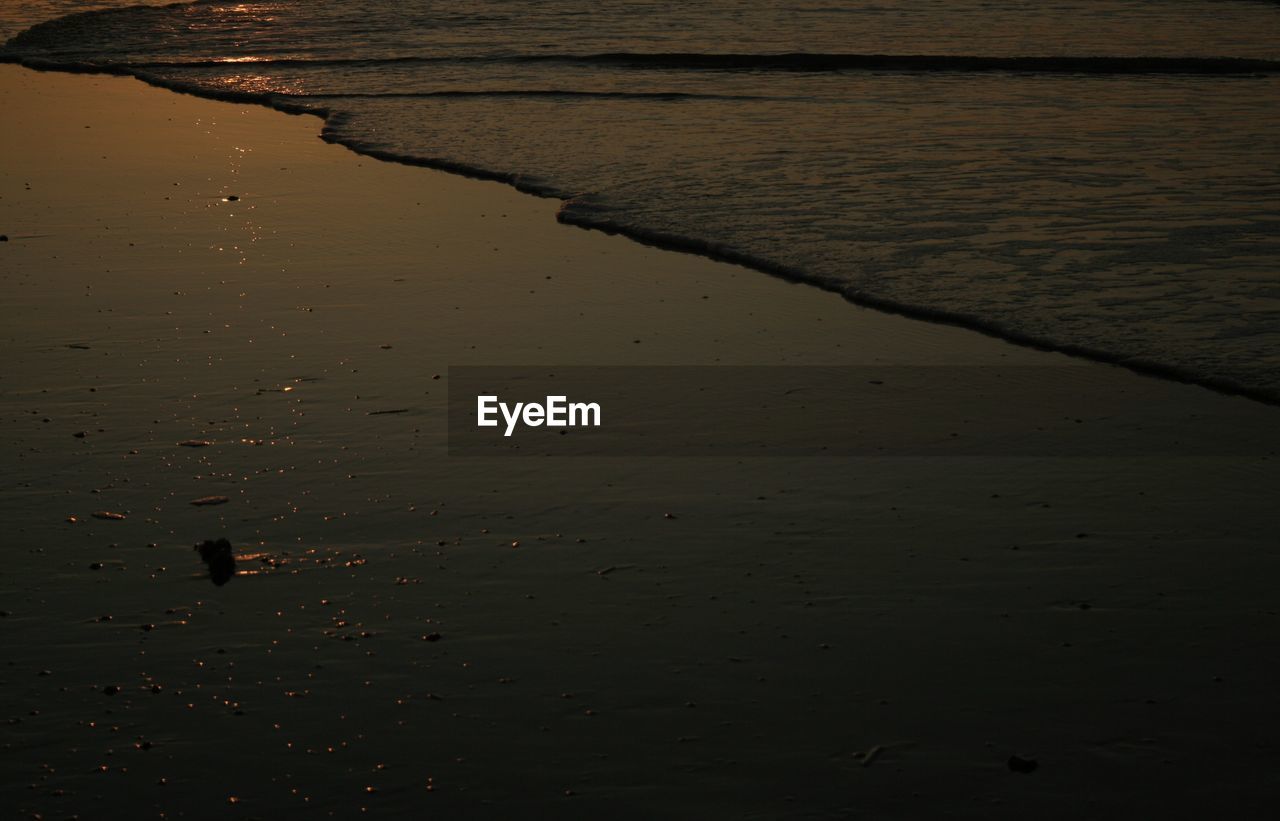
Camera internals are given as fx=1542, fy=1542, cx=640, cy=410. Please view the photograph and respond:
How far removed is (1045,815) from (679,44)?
19.0m

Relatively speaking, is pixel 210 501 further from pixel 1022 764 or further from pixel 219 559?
pixel 1022 764


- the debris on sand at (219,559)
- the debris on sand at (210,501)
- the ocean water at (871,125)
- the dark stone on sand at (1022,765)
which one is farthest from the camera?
the ocean water at (871,125)

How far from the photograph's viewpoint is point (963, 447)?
6.04 m

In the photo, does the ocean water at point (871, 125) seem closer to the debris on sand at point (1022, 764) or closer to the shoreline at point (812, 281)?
the shoreline at point (812, 281)

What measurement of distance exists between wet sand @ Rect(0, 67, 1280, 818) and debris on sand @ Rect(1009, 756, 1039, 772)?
2 cm

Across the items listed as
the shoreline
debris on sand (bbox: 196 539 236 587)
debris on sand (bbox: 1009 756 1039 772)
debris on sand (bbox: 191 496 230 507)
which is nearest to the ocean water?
the shoreline

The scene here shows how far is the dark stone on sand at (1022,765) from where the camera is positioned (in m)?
3.79

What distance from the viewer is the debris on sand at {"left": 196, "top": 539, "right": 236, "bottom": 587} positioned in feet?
15.9

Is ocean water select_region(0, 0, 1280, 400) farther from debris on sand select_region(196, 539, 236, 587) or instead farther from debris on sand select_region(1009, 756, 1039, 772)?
debris on sand select_region(196, 539, 236, 587)

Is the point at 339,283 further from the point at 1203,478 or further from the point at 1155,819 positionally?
the point at 1155,819

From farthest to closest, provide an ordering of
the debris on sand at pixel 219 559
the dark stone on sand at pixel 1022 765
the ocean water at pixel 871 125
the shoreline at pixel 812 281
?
the ocean water at pixel 871 125, the shoreline at pixel 812 281, the debris on sand at pixel 219 559, the dark stone on sand at pixel 1022 765

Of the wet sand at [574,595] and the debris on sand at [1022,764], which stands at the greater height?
the wet sand at [574,595]

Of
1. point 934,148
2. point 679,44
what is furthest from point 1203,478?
point 679,44

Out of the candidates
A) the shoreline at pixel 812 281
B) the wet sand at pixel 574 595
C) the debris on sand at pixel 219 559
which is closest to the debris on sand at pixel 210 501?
the wet sand at pixel 574 595
